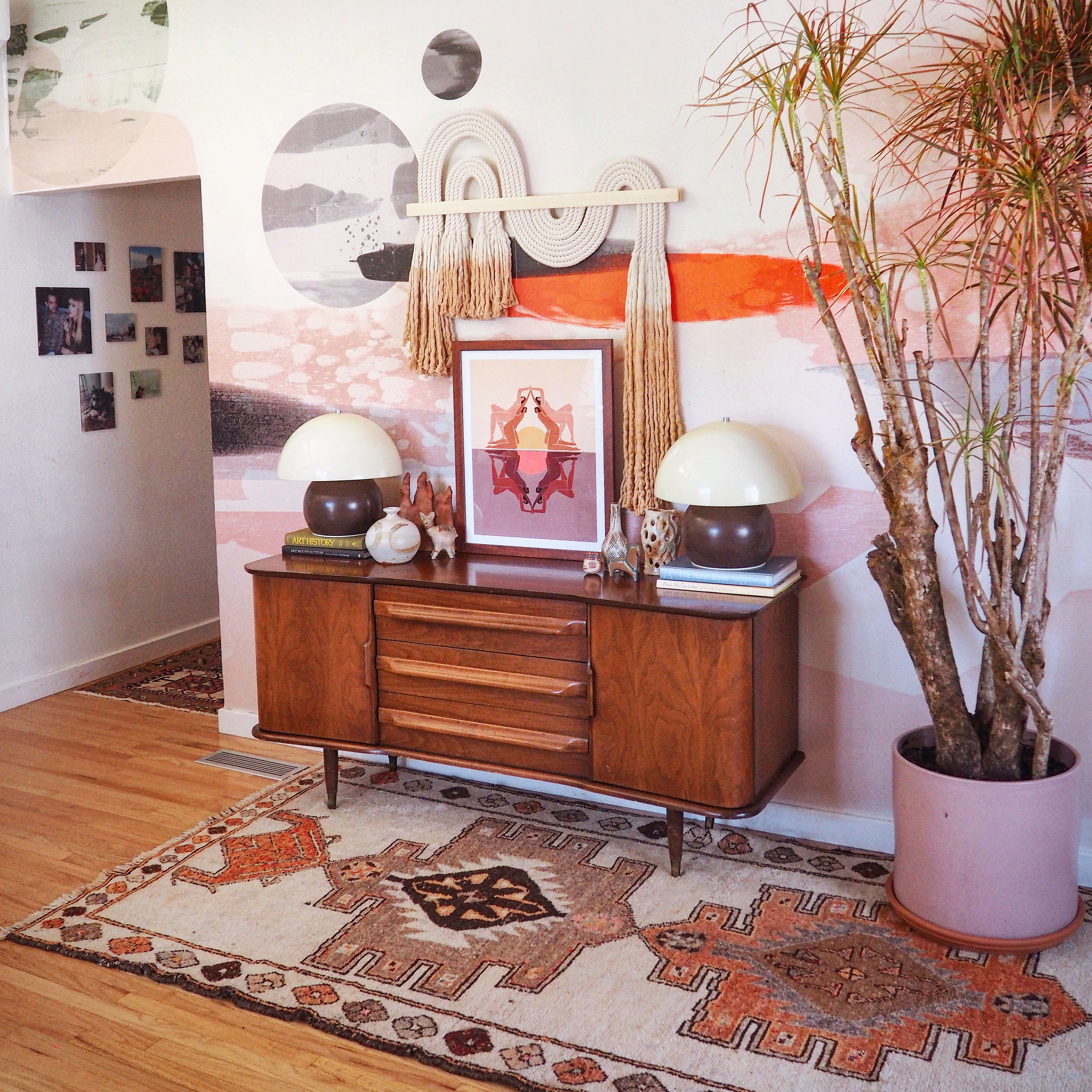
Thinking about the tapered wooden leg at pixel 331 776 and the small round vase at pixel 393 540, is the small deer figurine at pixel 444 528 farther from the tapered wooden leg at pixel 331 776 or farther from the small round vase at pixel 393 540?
the tapered wooden leg at pixel 331 776

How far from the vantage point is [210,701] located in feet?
14.9

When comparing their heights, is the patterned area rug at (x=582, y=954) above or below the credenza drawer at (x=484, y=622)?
below

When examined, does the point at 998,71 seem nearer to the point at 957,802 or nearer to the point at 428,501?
the point at 957,802

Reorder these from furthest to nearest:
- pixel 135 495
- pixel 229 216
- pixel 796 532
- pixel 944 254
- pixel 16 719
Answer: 1. pixel 135 495
2. pixel 16 719
3. pixel 229 216
4. pixel 796 532
5. pixel 944 254

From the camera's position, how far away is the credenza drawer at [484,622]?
3004 millimetres

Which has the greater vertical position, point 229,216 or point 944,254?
point 229,216

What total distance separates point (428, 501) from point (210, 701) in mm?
1546

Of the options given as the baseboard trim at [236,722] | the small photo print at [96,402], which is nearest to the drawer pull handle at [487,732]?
the baseboard trim at [236,722]

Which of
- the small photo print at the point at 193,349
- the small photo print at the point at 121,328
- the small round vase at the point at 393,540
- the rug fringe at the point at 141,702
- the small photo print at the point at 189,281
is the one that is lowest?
the rug fringe at the point at 141,702

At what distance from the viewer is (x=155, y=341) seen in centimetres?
498

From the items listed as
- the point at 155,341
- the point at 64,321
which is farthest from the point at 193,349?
the point at 64,321

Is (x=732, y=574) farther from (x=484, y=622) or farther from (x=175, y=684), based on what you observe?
(x=175, y=684)

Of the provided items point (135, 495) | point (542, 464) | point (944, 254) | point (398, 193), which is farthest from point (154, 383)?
point (944, 254)

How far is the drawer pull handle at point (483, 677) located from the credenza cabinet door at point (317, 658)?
0.09 m
